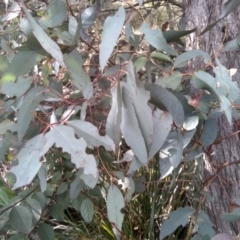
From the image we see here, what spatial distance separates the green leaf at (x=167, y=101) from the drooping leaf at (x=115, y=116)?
121 mm

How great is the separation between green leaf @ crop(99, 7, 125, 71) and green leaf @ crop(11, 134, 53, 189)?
0.18 meters

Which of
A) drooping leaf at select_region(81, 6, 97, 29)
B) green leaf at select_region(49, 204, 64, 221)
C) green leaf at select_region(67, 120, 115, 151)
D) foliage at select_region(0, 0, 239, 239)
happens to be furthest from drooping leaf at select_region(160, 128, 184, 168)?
green leaf at select_region(49, 204, 64, 221)

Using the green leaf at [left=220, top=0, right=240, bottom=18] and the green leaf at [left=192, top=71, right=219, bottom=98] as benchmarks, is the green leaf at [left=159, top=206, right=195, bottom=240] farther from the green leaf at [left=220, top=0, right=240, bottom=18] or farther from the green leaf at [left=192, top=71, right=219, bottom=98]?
the green leaf at [left=220, top=0, right=240, bottom=18]

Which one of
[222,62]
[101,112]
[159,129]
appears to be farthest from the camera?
[222,62]

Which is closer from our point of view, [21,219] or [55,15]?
[55,15]

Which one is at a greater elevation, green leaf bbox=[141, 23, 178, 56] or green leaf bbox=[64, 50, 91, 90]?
green leaf bbox=[64, 50, 91, 90]

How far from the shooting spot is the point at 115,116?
2.31 ft

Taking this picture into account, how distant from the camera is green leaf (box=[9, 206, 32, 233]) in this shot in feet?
3.78

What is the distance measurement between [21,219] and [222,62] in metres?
0.74

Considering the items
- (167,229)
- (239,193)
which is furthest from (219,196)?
(167,229)

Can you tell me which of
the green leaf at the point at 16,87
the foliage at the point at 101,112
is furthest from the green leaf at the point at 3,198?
the green leaf at the point at 16,87

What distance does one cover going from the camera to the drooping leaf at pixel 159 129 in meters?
0.76

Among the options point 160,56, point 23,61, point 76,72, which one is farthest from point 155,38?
point 23,61

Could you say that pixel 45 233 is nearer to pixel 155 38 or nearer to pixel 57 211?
pixel 57 211
